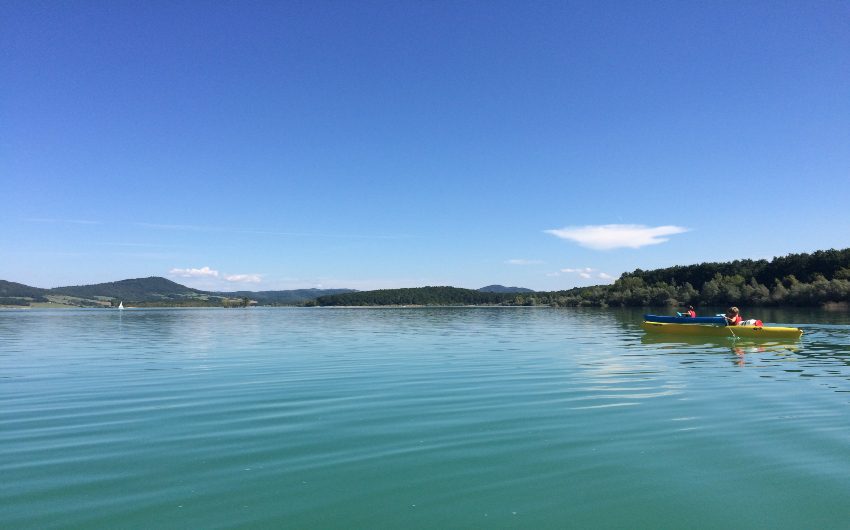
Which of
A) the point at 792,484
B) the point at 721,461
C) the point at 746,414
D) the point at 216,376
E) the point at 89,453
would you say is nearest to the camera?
the point at 792,484

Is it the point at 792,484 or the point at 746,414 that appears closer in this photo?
the point at 792,484

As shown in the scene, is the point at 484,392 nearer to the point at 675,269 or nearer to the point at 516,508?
the point at 516,508

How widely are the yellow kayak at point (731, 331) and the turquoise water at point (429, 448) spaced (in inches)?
573

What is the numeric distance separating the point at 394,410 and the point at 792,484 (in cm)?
873

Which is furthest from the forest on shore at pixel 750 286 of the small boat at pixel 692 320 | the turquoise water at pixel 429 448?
the turquoise water at pixel 429 448

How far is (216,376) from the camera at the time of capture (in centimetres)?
2144

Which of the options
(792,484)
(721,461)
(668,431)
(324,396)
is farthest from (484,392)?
(792,484)

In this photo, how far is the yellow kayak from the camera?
34.7m

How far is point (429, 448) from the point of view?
34.3 feet

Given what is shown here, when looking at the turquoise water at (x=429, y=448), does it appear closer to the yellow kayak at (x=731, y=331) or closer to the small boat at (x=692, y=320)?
the yellow kayak at (x=731, y=331)

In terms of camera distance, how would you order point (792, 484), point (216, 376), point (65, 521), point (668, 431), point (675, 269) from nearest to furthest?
point (65, 521) → point (792, 484) → point (668, 431) → point (216, 376) → point (675, 269)

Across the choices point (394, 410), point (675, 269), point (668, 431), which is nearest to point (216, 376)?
point (394, 410)

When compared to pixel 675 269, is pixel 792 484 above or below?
below

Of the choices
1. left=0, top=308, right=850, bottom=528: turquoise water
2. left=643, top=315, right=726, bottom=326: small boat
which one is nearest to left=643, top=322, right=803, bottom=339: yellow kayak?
left=643, top=315, right=726, bottom=326: small boat
